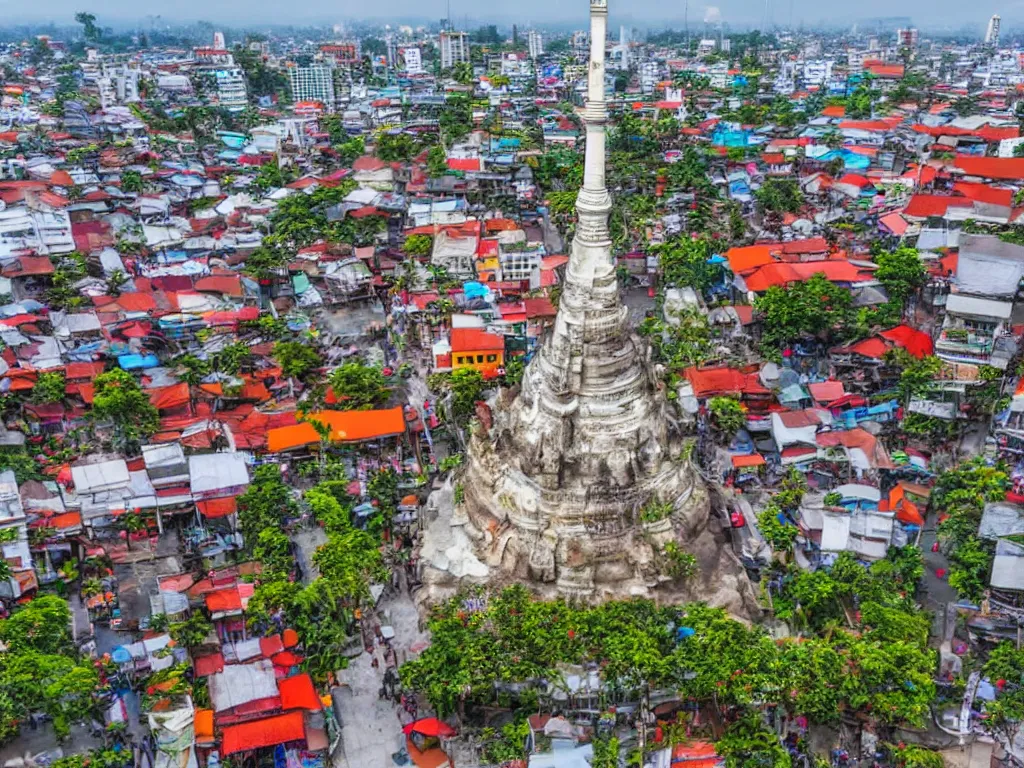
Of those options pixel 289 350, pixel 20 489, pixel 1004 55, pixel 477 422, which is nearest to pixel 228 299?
pixel 289 350

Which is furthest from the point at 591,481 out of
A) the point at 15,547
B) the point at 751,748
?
the point at 15,547

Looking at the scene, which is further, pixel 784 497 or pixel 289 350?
pixel 289 350

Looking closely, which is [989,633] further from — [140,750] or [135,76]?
[135,76]

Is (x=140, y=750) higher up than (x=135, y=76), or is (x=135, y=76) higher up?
(x=135, y=76)

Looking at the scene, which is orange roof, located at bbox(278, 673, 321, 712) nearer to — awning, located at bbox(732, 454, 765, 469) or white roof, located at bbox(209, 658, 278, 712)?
white roof, located at bbox(209, 658, 278, 712)

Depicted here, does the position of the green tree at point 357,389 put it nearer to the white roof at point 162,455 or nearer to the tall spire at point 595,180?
the white roof at point 162,455

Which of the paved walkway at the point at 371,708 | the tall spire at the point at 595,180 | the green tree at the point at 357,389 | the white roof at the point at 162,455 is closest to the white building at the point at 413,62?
the green tree at the point at 357,389

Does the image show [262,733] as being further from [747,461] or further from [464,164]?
[464,164]
